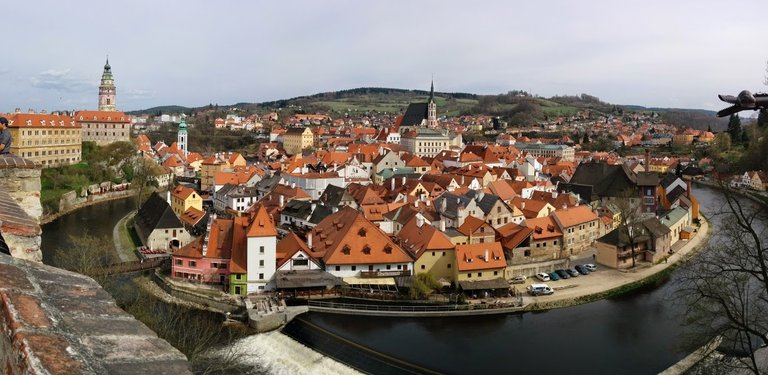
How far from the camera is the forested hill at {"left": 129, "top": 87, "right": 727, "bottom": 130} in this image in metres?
101

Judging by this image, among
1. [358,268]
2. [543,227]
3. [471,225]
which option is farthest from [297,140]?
[358,268]

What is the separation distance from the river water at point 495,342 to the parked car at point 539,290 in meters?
0.93

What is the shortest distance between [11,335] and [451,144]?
51.4 metres

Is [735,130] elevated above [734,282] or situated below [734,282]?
above

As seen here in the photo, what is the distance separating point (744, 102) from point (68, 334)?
317 cm

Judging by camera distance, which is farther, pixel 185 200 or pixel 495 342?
pixel 185 200

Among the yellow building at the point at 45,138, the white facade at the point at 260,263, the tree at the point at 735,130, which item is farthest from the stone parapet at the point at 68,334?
the tree at the point at 735,130

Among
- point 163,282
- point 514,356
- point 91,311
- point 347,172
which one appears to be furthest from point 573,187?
point 91,311

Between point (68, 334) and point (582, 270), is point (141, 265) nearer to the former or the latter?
point (582, 270)

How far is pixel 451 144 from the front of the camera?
171ft

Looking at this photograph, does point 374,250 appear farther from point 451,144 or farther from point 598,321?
point 451,144

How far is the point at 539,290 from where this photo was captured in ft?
54.7

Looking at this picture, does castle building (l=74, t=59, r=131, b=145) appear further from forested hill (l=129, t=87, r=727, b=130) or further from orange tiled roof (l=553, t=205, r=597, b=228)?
forested hill (l=129, t=87, r=727, b=130)

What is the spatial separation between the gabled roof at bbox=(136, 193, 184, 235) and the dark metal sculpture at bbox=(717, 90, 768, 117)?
69.6 ft
